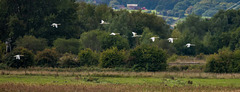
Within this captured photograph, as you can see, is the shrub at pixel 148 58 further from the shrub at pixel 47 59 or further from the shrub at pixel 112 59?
the shrub at pixel 47 59

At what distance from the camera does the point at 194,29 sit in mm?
134750


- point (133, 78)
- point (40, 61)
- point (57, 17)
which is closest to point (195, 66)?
point (133, 78)

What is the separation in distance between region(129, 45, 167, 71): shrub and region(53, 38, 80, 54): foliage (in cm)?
2173

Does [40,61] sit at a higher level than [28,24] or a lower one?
lower

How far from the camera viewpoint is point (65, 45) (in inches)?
3595

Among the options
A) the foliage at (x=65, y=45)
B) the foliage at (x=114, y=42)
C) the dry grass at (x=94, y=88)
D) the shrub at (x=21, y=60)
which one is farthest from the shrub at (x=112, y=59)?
the dry grass at (x=94, y=88)

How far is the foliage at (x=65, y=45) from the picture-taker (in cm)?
8994

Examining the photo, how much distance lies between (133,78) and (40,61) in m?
19.4

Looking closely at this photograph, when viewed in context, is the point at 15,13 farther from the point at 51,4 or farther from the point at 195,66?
the point at 195,66

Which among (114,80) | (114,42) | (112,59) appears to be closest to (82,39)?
(114,42)

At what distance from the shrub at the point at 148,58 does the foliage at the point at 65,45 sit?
2173 cm

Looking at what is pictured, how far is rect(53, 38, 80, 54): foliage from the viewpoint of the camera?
89.9 metres

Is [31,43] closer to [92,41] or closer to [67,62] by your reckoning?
[92,41]

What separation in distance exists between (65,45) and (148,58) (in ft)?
85.5
